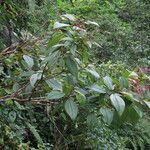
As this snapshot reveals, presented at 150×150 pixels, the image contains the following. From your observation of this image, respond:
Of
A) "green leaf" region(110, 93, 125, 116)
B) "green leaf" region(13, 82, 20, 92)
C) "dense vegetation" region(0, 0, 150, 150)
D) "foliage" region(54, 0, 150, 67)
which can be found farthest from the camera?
"foliage" region(54, 0, 150, 67)

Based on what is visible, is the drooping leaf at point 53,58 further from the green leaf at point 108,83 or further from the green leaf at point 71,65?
the green leaf at point 108,83

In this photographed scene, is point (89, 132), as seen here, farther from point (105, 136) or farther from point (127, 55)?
point (127, 55)

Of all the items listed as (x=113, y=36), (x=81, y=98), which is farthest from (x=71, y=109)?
(x=113, y=36)

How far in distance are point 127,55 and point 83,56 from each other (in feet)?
17.8

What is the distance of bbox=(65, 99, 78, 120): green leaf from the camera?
54.5 inches

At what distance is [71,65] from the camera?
1438 mm

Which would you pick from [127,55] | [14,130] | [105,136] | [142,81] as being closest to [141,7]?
[127,55]

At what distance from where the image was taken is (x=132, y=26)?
26.7 feet

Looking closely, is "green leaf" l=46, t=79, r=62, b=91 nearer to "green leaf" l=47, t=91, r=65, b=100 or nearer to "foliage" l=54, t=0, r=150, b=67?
"green leaf" l=47, t=91, r=65, b=100

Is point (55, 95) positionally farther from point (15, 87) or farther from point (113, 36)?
point (113, 36)

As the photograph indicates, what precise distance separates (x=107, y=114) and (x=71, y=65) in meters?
0.22

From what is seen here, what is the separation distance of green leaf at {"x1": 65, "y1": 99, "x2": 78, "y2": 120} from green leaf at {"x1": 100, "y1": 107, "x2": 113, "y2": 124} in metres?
0.09

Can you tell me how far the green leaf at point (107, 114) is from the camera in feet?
4.48

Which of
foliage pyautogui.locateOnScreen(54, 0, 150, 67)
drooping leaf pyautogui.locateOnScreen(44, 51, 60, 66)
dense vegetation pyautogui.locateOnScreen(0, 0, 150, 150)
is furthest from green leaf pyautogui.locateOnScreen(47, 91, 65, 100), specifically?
foliage pyautogui.locateOnScreen(54, 0, 150, 67)
